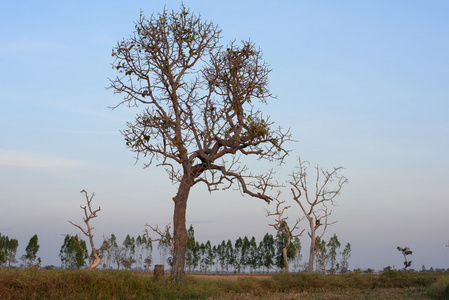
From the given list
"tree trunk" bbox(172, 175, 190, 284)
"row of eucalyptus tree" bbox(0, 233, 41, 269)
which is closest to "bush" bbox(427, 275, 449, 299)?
"tree trunk" bbox(172, 175, 190, 284)

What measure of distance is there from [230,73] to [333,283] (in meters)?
13.6

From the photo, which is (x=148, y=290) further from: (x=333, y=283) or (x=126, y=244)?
(x=126, y=244)

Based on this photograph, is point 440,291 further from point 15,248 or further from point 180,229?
point 15,248

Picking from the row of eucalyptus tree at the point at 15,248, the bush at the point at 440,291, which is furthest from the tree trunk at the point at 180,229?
the row of eucalyptus tree at the point at 15,248

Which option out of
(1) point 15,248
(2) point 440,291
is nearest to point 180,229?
(2) point 440,291

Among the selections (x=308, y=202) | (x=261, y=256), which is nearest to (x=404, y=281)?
(x=308, y=202)

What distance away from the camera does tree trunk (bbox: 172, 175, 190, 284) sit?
18141mm

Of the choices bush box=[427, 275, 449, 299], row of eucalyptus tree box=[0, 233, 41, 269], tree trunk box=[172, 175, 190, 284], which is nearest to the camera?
tree trunk box=[172, 175, 190, 284]

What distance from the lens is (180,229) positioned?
1834cm

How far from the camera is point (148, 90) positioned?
1978cm

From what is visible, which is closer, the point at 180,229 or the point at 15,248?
the point at 180,229

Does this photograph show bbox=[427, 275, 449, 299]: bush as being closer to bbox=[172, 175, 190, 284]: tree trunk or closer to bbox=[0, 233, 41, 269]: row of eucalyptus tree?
bbox=[172, 175, 190, 284]: tree trunk

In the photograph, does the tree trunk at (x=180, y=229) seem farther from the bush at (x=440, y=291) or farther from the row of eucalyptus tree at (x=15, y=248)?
the row of eucalyptus tree at (x=15, y=248)

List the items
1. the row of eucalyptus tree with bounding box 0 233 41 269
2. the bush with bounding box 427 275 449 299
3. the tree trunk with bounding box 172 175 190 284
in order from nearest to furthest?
the tree trunk with bounding box 172 175 190 284 < the bush with bounding box 427 275 449 299 < the row of eucalyptus tree with bounding box 0 233 41 269
